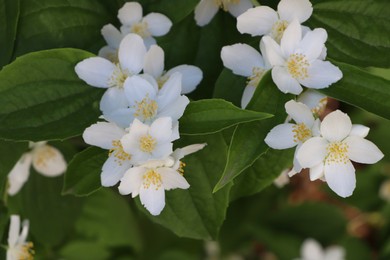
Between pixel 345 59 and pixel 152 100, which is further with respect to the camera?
pixel 345 59

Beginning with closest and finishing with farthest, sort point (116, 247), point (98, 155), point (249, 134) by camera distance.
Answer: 1. point (249, 134)
2. point (98, 155)
3. point (116, 247)

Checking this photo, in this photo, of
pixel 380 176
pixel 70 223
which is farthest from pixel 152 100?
pixel 380 176

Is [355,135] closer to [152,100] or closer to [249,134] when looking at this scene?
[249,134]

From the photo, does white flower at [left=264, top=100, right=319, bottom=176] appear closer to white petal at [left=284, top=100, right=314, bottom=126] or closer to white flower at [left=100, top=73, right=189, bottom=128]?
white petal at [left=284, top=100, right=314, bottom=126]

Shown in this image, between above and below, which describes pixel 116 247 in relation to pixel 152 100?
below

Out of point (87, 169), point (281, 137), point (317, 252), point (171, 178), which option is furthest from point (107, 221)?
point (281, 137)

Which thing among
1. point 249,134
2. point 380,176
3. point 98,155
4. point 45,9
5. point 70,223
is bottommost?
point 380,176

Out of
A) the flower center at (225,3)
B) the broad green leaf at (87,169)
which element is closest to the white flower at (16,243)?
the broad green leaf at (87,169)
